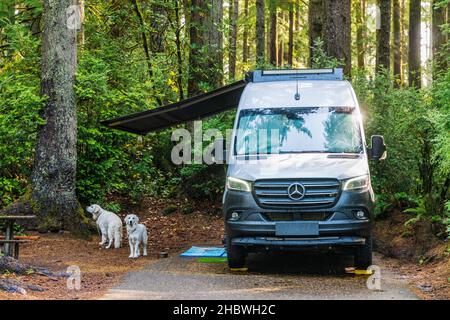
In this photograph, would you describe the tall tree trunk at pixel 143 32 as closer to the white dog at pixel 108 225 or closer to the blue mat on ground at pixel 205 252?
the white dog at pixel 108 225

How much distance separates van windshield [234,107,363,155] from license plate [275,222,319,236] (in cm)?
145

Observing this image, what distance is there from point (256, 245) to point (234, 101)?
5606mm

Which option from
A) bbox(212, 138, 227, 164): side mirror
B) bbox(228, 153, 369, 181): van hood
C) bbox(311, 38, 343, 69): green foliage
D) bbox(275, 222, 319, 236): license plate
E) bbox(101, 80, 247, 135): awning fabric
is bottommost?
bbox(275, 222, 319, 236): license plate

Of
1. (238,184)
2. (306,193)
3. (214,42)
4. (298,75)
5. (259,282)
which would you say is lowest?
(259,282)

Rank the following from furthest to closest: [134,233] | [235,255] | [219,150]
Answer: [134,233] → [219,150] → [235,255]

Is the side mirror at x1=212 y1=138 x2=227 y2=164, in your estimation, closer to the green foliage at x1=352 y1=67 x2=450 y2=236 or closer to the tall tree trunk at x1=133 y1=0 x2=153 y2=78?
the green foliage at x1=352 y1=67 x2=450 y2=236

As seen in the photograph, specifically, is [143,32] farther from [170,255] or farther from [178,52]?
[170,255]

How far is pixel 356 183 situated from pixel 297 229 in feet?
3.76

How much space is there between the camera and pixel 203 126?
17.9 meters

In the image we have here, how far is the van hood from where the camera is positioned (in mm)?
9797

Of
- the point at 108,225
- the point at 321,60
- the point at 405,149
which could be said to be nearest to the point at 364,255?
the point at 405,149

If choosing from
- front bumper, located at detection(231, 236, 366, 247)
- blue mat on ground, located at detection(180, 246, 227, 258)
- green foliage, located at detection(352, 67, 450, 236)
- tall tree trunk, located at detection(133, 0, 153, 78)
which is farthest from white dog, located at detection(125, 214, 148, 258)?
tall tree trunk, located at detection(133, 0, 153, 78)

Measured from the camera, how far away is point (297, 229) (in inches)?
380

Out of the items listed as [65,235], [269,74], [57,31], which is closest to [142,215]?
[65,235]
